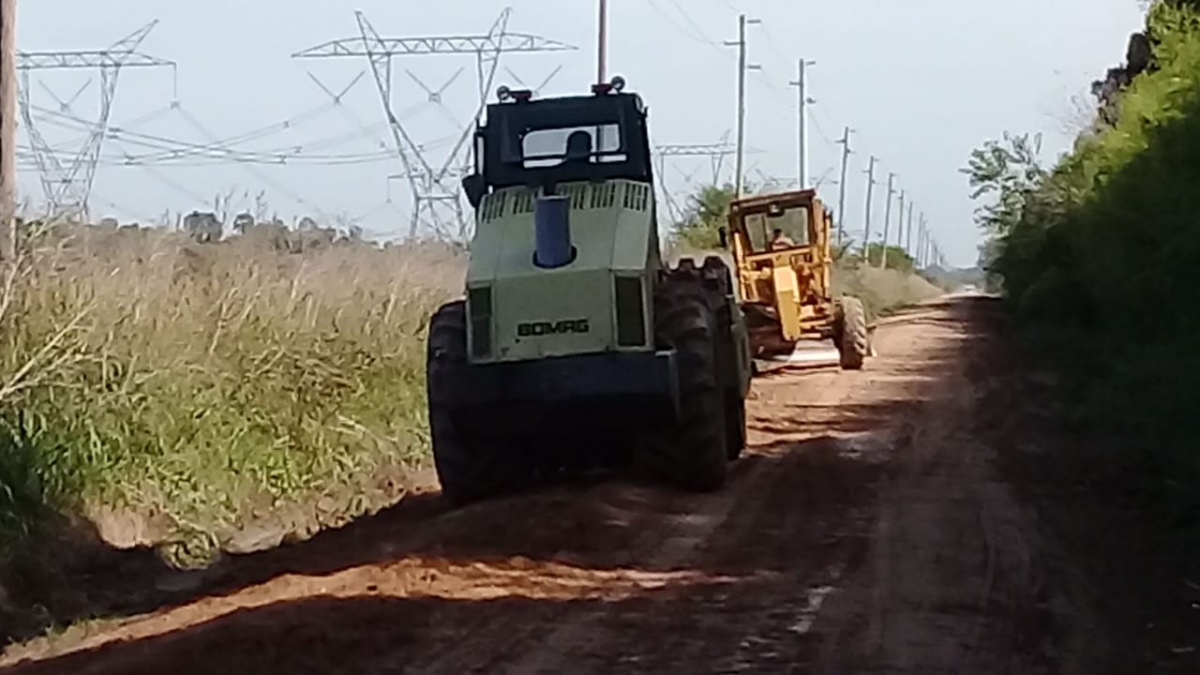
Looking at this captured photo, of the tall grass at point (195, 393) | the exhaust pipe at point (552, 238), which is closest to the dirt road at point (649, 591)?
the tall grass at point (195, 393)

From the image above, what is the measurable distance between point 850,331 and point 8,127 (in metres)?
17.0

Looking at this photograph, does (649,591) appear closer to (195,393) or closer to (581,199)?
(581,199)

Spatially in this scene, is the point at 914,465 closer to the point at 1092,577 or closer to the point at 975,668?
the point at 1092,577

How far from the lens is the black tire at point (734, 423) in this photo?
1728 cm

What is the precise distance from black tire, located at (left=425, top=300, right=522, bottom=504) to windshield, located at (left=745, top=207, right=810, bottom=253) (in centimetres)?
1296

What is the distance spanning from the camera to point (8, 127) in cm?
1495

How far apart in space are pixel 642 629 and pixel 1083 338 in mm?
23139

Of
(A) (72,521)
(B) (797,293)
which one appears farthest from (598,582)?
(B) (797,293)

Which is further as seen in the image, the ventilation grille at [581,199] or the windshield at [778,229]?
the windshield at [778,229]

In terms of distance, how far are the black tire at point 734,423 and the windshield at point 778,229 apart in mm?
10038

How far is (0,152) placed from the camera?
14898mm

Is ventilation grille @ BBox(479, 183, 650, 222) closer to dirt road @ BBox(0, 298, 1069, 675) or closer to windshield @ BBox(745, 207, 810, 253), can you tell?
dirt road @ BBox(0, 298, 1069, 675)

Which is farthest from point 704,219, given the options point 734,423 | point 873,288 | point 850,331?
point 734,423

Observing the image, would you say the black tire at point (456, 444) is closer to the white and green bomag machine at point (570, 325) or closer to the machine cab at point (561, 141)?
the white and green bomag machine at point (570, 325)
